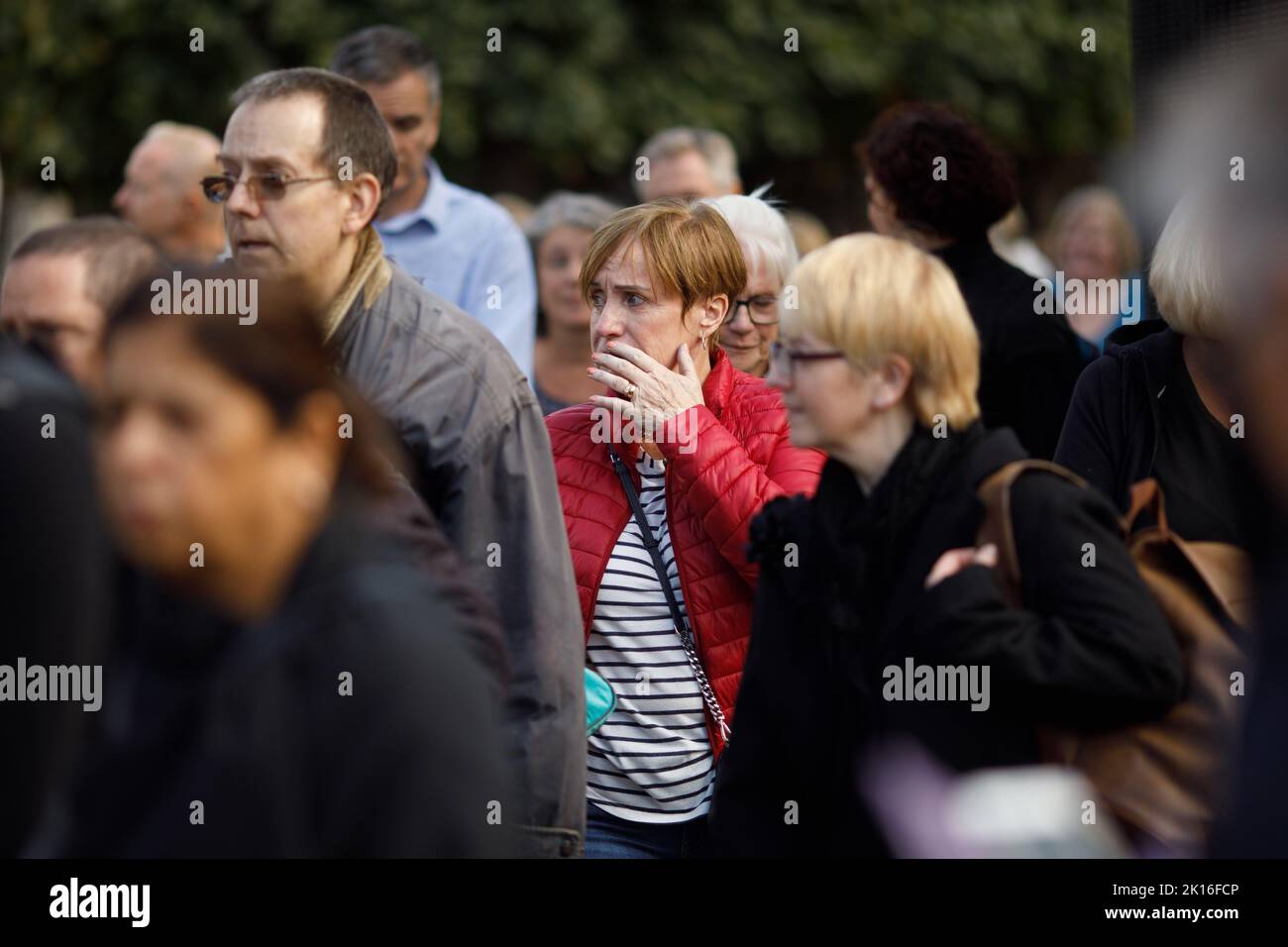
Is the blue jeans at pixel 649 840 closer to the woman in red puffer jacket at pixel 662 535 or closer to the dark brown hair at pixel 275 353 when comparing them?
the woman in red puffer jacket at pixel 662 535

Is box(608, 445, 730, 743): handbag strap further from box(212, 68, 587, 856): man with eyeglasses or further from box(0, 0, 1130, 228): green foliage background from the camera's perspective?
box(0, 0, 1130, 228): green foliage background

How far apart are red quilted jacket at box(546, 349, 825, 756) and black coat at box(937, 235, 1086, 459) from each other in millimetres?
828

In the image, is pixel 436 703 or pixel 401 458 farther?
pixel 401 458

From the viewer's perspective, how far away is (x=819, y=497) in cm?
331

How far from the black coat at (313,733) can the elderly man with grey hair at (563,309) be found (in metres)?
4.15

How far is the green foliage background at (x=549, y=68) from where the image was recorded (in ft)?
52.3

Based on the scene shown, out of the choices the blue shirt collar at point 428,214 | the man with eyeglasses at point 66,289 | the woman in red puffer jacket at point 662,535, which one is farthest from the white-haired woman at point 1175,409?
the blue shirt collar at point 428,214

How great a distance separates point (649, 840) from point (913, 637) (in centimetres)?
119

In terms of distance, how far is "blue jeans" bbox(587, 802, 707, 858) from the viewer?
13.1 feet

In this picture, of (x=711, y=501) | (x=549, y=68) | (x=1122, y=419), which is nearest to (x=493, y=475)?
(x=711, y=501)

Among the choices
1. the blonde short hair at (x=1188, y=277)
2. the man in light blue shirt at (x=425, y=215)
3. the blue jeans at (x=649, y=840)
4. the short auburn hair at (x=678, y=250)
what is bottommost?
the blue jeans at (x=649, y=840)
